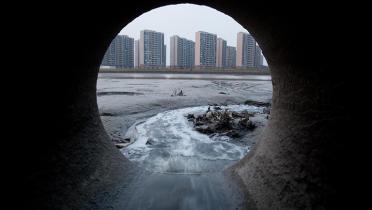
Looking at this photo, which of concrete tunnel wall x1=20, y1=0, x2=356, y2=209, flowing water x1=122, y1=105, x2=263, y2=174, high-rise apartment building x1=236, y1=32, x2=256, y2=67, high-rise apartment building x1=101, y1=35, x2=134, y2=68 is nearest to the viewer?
concrete tunnel wall x1=20, y1=0, x2=356, y2=209

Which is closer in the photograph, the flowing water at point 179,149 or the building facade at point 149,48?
the flowing water at point 179,149

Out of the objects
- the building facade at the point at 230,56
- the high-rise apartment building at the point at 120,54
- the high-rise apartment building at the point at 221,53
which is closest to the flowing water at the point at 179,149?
the high-rise apartment building at the point at 120,54

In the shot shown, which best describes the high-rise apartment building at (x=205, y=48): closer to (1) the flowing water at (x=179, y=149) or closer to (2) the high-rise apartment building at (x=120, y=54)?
(2) the high-rise apartment building at (x=120, y=54)

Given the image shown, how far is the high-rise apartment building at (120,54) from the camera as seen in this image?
9338 centimetres

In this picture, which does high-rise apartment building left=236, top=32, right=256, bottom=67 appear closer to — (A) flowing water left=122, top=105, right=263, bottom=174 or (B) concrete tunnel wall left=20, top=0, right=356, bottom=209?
(A) flowing water left=122, top=105, right=263, bottom=174

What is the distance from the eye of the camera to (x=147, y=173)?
4156 millimetres

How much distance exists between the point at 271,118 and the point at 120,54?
96543mm

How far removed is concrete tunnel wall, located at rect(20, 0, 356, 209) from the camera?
2.27 metres

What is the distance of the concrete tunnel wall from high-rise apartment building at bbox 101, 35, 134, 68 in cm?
9418

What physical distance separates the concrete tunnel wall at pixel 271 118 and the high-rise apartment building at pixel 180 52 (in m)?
102

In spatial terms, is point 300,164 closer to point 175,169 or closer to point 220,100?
point 175,169

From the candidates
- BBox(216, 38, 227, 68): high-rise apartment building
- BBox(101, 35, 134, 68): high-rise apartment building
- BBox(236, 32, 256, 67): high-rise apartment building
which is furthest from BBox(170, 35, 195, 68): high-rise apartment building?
BBox(236, 32, 256, 67): high-rise apartment building

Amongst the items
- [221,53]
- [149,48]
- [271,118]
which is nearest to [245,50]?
[221,53]

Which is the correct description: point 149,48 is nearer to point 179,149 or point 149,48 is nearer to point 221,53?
point 221,53
